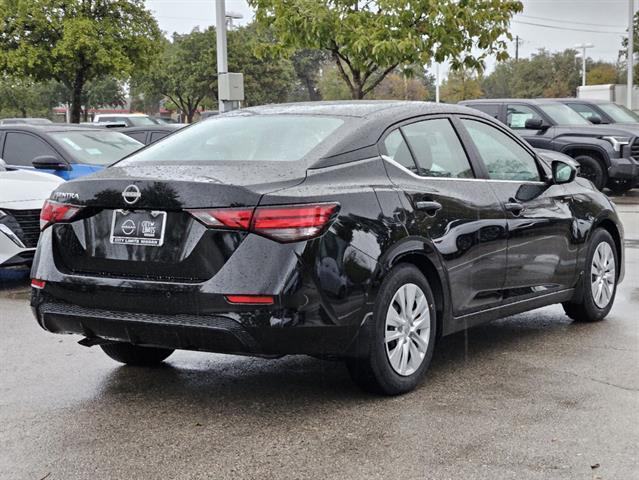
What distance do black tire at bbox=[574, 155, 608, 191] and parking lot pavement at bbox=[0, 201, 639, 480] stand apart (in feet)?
39.3

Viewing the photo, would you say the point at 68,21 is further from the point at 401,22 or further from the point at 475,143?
the point at 475,143

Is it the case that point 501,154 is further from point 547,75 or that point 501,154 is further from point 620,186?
point 547,75

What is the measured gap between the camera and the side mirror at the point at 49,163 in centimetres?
1109

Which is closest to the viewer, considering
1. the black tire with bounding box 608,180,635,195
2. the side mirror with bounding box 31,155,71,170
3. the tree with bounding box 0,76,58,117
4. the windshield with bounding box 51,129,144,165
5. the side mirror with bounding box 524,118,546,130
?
the side mirror with bounding box 31,155,71,170

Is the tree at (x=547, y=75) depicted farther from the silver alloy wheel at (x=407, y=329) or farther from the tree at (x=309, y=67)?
the silver alloy wheel at (x=407, y=329)

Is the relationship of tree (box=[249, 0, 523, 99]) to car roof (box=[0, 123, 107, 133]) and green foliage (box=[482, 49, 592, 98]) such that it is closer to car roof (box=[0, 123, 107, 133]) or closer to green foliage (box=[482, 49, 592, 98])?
car roof (box=[0, 123, 107, 133])

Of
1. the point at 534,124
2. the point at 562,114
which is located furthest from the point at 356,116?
the point at 562,114

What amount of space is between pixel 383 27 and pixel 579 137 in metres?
4.15

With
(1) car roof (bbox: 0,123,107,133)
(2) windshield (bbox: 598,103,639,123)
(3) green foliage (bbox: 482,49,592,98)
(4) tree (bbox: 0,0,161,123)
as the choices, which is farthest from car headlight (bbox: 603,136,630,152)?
(3) green foliage (bbox: 482,49,592,98)

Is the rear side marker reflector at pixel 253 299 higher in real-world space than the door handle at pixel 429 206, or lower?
lower

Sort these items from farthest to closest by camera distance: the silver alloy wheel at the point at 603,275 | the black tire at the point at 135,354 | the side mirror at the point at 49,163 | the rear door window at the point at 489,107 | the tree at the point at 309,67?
the tree at the point at 309,67, the rear door window at the point at 489,107, the side mirror at the point at 49,163, the silver alloy wheel at the point at 603,275, the black tire at the point at 135,354

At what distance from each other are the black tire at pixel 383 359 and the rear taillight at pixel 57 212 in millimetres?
1632

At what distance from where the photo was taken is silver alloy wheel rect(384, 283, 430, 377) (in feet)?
17.0

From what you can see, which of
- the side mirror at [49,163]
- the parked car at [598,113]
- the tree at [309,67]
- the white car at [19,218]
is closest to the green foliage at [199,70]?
the tree at [309,67]
